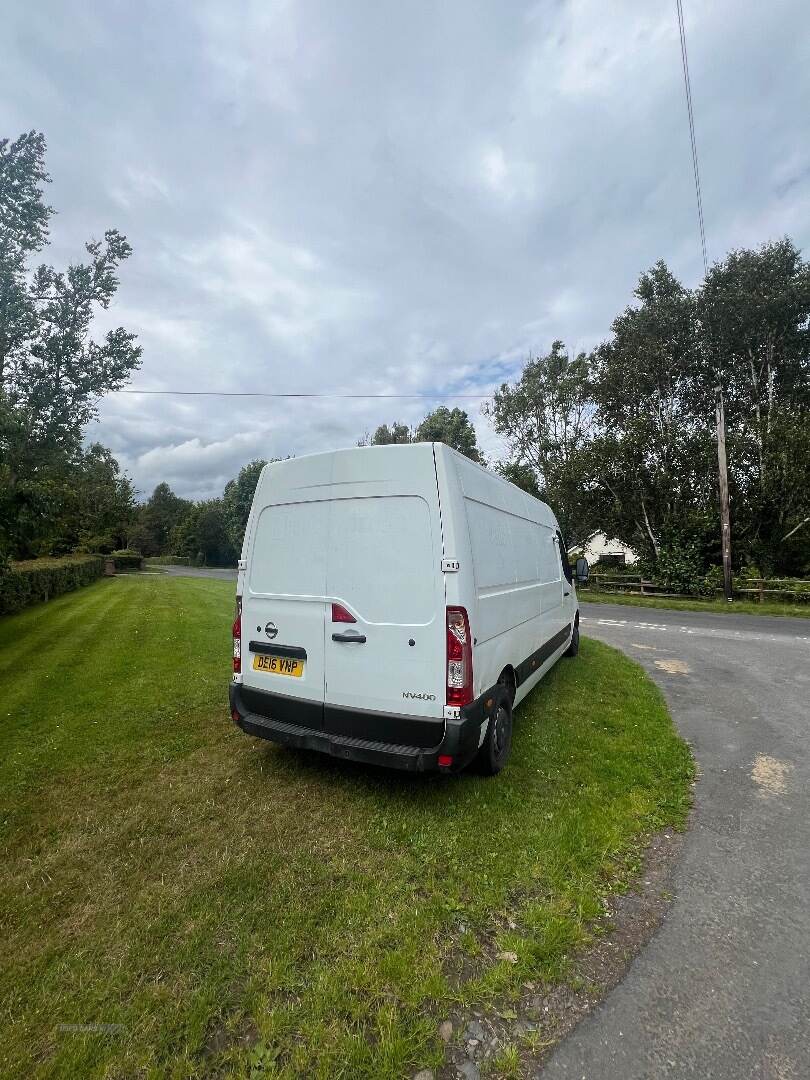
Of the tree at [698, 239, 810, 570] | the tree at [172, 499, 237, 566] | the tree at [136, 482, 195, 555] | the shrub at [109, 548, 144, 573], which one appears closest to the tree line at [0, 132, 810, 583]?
the tree at [698, 239, 810, 570]

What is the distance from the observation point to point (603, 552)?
37.9m

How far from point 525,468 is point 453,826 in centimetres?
2982

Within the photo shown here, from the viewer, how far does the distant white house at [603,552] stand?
2832cm

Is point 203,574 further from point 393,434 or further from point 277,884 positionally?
point 277,884

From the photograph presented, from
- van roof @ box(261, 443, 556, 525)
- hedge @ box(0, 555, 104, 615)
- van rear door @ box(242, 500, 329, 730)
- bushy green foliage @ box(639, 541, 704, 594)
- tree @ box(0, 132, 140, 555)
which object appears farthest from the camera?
bushy green foliage @ box(639, 541, 704, 594)

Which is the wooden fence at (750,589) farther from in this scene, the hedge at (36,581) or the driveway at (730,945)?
the hedge at (36,581)

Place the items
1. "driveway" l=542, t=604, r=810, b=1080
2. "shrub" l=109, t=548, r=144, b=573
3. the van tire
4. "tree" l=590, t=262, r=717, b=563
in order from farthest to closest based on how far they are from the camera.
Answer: "shrub" l=109, t=548, r=144, b=573 → "tree" l=590, t=262, r=717, b=563 → the van tire → "driveway" l=542, t=604, r=810, b=1080

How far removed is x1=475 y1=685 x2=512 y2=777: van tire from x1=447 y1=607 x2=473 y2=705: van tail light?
30.1 inches

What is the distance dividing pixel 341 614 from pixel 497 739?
5.82 feet

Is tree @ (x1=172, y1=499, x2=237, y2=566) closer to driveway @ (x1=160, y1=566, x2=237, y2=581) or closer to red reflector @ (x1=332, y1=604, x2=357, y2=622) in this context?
driveway @ (x1=160, y1=566, x2=237, y2=581)

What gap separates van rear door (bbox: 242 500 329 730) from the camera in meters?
3.69

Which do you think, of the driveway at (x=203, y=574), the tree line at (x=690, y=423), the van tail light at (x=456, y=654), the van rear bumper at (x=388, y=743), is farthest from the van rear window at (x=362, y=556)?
the driveway at (x=203, y=574)

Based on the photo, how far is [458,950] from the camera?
2287 millimetres

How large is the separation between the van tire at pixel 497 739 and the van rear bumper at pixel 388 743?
48cm
